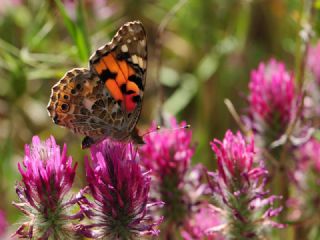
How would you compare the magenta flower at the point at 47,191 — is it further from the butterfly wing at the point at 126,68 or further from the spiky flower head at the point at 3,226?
the spiky flower head at the point at 3,226

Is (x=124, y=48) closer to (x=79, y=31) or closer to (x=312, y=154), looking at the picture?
(x=79, y=31)

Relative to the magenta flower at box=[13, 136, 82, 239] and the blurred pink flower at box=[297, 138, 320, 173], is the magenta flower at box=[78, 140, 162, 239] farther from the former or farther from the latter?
the blurred pink flower at box=[297, 138, 320, 173]

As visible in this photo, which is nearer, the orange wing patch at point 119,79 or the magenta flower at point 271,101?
the orange wing patch at point 119,79

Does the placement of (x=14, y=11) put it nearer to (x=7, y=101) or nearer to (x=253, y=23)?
(x=7, y=101)

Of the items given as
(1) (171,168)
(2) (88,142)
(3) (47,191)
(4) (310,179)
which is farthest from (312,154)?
(3) (47,191)

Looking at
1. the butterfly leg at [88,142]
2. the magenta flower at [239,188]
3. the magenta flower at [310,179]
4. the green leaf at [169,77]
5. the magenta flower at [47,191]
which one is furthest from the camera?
the green leaf at [169,77]

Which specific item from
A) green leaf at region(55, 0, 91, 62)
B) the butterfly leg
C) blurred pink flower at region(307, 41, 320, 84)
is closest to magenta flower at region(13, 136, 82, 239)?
the butterfly leg

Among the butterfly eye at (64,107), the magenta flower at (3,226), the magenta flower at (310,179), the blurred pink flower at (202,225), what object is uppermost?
the butterfly eye at (64,107)

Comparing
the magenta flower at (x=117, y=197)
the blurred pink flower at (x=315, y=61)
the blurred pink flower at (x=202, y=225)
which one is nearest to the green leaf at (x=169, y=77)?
the blurred pink flower at (x=315, y=61)
